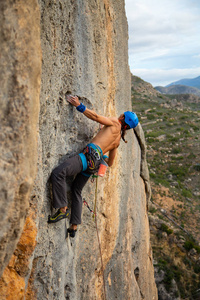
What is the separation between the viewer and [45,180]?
335 centimetres

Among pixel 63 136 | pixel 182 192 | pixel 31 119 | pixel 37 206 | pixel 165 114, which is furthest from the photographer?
pixel 165 114

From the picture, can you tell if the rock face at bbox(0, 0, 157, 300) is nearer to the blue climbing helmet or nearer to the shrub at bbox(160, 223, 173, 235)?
the blue climbing helmet

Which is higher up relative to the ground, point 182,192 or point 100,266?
point 100,266

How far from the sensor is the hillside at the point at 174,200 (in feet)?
35.1

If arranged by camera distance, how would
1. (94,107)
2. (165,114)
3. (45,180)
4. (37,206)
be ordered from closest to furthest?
(37,206)
(45,180)
(94,107)
(165,114)

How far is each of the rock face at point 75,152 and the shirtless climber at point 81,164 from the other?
0.13 m

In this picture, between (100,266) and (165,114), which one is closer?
(100,266)

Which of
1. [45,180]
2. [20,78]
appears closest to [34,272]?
[45,180]

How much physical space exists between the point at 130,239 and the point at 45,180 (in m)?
3.66

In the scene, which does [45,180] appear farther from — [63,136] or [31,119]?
[31,119]

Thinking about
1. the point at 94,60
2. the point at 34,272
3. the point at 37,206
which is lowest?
the point at 34,272

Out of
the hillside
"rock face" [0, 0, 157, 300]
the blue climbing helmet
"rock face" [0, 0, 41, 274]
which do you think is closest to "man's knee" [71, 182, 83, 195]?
"rock face" [0, 0, 157, 300]

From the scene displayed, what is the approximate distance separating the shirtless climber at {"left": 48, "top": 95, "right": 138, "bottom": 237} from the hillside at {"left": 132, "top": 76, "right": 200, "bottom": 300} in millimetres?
7920

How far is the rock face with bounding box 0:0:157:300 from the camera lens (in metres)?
3.18
